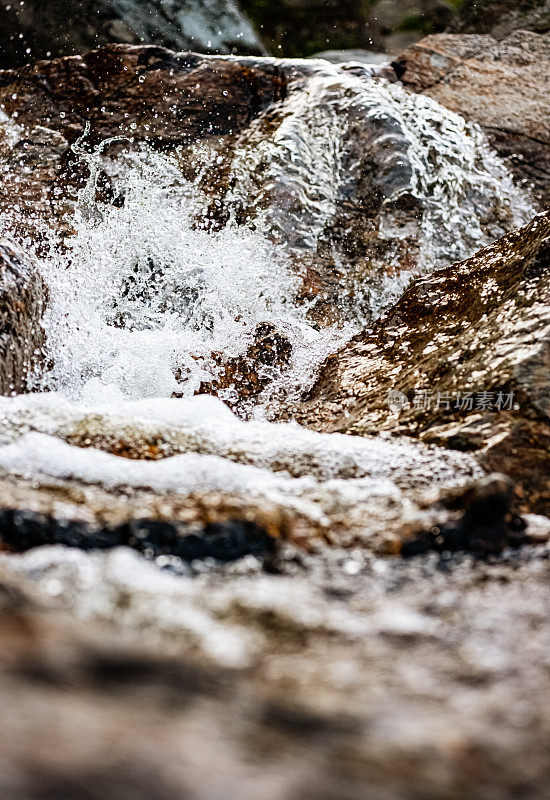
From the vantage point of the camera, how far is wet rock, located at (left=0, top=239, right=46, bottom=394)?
2.98m

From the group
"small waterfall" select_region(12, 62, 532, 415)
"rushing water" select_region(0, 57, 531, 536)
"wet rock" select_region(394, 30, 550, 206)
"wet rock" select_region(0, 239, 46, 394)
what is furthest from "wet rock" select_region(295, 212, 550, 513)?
"wet rock" select_region(394, 30, 550, 206)

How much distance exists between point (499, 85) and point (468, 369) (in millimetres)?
4564

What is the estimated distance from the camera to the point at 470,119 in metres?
5.75

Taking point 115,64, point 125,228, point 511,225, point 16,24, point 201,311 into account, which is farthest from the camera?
point 16,24

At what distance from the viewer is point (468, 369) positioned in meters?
2.64

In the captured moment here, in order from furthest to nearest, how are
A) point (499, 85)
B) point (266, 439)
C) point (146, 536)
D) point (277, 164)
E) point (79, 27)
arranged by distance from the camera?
point (79, 27)
point (499, 85)
point (277, 164)
point (266, 439)
point (146, 536)

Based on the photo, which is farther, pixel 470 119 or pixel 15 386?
pixel 470 119

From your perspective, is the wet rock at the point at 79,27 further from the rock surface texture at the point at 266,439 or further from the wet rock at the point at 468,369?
the wet rock at the point at 468,369

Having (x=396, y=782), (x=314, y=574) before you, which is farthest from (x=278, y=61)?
(x=396, y=782)

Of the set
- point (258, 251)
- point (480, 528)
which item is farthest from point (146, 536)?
point (258, 251)

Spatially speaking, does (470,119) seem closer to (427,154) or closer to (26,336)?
(427,154)

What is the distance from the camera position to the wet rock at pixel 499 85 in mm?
5641

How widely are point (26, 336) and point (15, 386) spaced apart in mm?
304

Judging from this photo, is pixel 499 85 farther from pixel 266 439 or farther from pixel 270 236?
pixel 266 439
